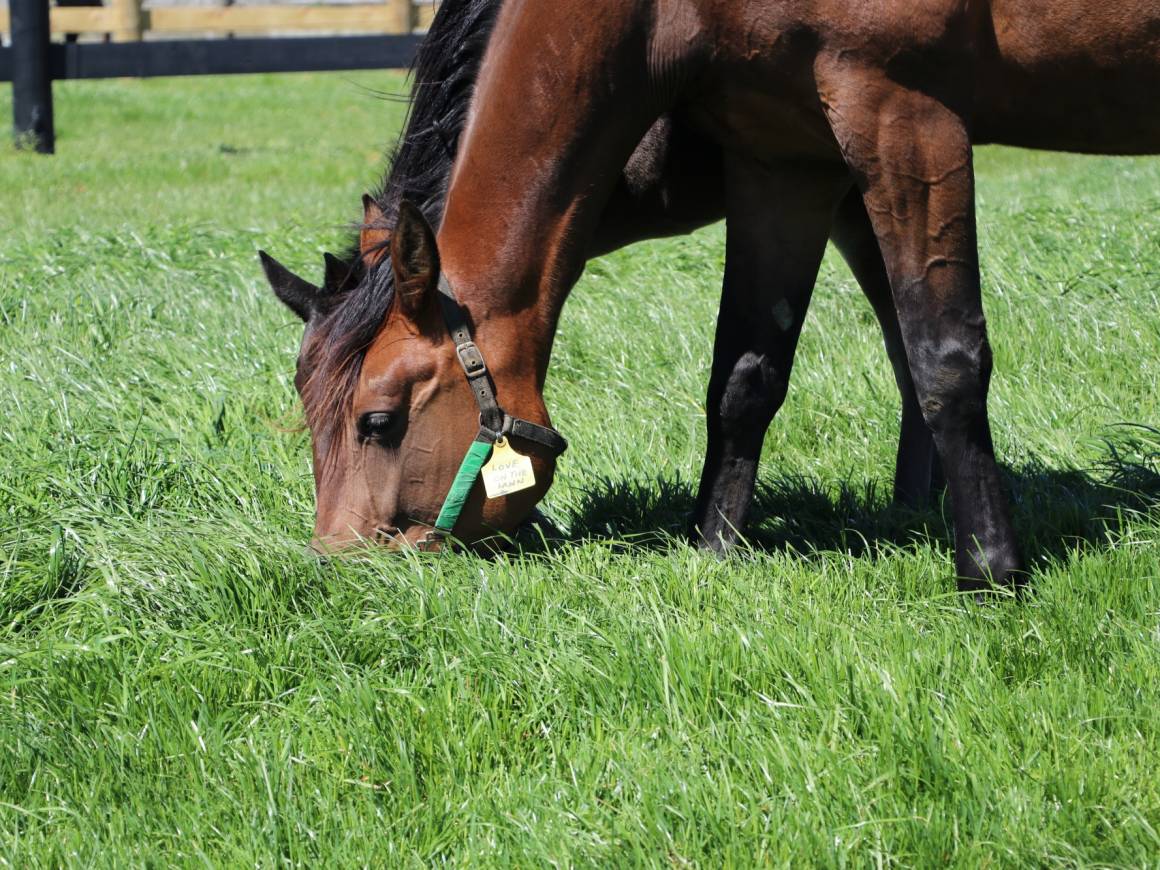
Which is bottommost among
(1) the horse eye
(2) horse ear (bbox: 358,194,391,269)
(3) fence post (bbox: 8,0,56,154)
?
(3) fence post (bbox: 8,0,56,154)

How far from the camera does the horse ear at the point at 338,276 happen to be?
3311 mm

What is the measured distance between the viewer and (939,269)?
3.01 metres

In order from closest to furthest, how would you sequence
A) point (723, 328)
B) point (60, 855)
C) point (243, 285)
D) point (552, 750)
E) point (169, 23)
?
point (60, 855), point (552, 750), point (723, 328), point (243, 285), point (169, 23)

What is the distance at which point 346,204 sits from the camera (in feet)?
30.5

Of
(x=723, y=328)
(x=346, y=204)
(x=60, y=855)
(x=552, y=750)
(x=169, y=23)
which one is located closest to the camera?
(x=60, y=855)

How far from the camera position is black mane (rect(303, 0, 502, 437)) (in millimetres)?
3168

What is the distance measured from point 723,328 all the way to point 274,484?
1395mm

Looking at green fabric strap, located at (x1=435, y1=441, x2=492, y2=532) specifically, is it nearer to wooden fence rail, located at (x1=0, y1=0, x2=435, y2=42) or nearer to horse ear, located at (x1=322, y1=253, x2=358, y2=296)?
horse ear, located at (x1=322, y1=253, x2=358, y2=296)

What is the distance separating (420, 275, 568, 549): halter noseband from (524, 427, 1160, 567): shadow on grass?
0.33m

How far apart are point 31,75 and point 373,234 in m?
9.22

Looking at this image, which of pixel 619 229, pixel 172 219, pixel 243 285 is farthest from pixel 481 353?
pixel 172 219

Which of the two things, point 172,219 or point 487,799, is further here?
point 172,219

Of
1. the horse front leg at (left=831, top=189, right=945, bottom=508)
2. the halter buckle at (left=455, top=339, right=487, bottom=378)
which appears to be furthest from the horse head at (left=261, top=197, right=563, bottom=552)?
the horse front leg at (left=831, top=189, right=945, bottom=508)

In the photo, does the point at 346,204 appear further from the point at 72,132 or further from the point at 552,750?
the point at 552,750
